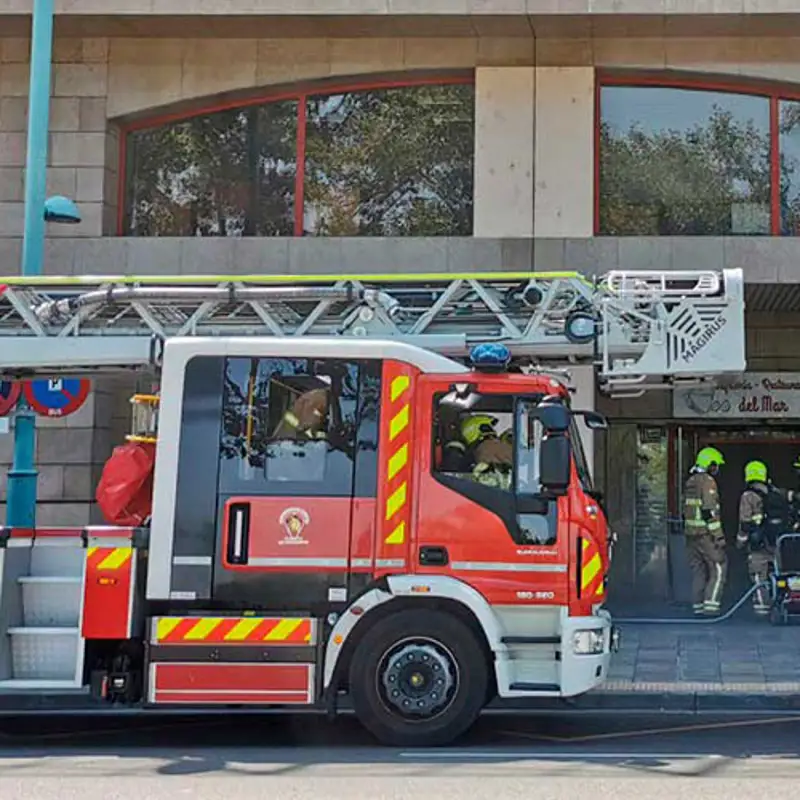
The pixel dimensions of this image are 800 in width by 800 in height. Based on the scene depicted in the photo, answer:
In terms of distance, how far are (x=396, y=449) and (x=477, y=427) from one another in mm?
571

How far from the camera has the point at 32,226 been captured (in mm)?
11211

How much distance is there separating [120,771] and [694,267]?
9280mm

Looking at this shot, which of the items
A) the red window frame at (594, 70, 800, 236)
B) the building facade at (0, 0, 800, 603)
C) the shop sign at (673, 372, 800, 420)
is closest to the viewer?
the building facade at (0, 0, 800, 603)

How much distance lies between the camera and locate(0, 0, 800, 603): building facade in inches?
553

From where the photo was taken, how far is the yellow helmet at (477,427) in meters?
8.12

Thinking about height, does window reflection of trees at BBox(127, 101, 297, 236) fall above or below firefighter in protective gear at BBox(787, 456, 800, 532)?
above

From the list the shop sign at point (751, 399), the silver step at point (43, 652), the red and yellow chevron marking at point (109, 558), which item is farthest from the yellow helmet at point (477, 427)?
the shop sign at point (751, 399)


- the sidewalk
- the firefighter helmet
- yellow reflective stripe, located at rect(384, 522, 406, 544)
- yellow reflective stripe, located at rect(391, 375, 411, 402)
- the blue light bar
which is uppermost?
the blue light bar

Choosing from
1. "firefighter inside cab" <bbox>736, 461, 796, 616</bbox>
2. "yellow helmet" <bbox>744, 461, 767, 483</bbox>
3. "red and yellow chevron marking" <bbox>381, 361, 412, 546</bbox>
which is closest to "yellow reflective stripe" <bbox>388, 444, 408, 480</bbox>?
"red and yellow chevron marking" <bbox>381, 361, 412, 546</bbox>

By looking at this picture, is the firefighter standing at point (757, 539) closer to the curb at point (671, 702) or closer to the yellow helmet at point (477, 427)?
the curb at point (671, 702)

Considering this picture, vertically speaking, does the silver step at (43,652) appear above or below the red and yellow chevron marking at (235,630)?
below

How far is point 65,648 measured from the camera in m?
8.23

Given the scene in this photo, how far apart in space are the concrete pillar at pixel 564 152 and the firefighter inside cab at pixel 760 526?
147 inches

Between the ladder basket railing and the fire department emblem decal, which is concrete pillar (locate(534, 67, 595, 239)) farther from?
the fire department emblem decal
